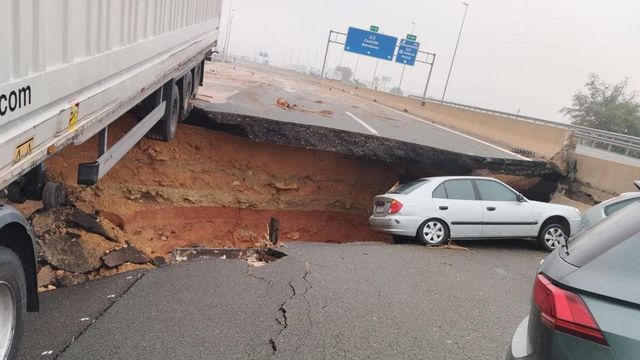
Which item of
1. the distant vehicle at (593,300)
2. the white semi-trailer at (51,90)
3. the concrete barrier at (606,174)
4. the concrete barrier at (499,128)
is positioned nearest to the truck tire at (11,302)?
the white semi-trailer at (51,90)

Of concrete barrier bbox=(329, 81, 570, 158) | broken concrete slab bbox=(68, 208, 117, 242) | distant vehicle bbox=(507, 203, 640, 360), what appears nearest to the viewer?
distant vehicle bbox=(507, 203, 640, 360)

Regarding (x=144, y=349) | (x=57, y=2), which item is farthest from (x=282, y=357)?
(x=57, y=2)

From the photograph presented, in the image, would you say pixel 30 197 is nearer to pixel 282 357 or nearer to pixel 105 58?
pixel 105 58

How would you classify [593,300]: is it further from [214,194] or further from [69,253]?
[214,194]

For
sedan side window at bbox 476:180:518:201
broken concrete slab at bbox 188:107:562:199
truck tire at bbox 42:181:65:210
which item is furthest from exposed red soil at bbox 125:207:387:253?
truck tire at bbox 42:181:65:210

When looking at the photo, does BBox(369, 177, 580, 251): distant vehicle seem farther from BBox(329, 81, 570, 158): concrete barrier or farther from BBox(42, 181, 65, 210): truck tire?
BBox(42, 181, 65, 210): truck tire

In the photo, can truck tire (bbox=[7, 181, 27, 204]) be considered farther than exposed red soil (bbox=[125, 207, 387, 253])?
No

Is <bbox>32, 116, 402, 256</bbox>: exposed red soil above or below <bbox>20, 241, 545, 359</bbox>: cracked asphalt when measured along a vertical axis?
below

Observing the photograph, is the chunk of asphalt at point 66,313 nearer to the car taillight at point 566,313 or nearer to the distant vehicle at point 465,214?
the car taillight at point 566,313

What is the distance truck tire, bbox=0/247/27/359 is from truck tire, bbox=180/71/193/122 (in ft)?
21.1

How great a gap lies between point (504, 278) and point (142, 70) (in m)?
5.54

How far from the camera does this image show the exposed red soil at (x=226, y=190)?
34.3 feet

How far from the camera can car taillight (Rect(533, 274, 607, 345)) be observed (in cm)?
223

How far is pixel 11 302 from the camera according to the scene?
322 centimetres
